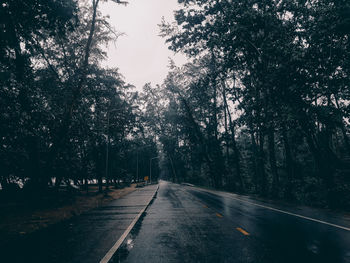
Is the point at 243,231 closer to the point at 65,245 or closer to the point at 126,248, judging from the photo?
the point at 126,248

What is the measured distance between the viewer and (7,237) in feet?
26.2

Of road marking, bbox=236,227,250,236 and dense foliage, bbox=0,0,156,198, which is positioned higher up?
dense foliage, bbox=0,0,156,198

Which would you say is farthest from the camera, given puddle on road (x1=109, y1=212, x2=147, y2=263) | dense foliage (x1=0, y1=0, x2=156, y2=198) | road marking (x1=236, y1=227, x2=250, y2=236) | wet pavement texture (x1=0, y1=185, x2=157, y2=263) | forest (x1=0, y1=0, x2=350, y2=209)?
forest (x1=0, y1=0, x2=350, y2=209)

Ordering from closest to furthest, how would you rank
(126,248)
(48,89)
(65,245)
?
1. (126,248)
2. (65,245)
3. (48,89)

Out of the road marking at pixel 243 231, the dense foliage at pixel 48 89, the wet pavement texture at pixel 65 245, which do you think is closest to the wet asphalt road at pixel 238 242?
the road marking at pixel 243 231

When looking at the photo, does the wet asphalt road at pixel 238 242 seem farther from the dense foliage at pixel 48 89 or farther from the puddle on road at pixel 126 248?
the dense foliage at pixel 48 89

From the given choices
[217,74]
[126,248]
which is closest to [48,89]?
[217,74]

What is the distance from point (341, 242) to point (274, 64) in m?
12.9

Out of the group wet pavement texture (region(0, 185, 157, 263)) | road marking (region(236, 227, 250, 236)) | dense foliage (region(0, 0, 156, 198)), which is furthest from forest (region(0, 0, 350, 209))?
road marking (region(236, 227, 250, 236))

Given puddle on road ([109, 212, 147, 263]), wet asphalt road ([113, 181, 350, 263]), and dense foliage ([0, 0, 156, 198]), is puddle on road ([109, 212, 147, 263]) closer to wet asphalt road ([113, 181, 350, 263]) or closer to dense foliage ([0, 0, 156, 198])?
wet asphalt road ([113, 181, 350, 263])

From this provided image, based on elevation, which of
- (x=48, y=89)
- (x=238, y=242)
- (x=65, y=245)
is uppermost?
(x=48, y=89)

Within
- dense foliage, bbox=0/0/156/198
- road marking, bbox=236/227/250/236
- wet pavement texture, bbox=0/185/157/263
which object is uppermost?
dense foliage, bbox=0/0/156/198

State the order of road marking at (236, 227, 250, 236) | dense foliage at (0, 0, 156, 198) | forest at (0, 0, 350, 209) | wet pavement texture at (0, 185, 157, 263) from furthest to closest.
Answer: forest at (0, 0, 350, 209) < dense foliage at (0, 0, 156, 198) < road marking at (236, 227, 250, 236) < wet pavement texture at (0, 185, 157, 263)

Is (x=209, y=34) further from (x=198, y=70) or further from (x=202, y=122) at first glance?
(x=202, y=122)
